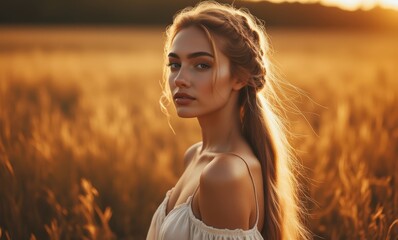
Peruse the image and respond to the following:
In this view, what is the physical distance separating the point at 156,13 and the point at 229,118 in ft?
131

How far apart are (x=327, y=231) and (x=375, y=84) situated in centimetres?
458

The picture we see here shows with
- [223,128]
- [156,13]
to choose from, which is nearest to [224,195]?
[223,128]

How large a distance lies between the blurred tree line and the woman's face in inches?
1381

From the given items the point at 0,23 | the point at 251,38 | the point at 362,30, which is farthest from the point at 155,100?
the point at 362,30

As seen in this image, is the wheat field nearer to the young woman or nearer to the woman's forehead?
the young woman

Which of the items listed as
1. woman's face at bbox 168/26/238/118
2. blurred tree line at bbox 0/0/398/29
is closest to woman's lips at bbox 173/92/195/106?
woman's face at bbox 168/26/238/118

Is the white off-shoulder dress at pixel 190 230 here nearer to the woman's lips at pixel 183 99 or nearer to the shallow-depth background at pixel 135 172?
the woman's lips at pixel 183 99

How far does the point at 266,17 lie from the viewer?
41.4m

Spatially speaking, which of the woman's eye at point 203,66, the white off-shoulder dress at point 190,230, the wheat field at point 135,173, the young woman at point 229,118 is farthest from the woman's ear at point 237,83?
the wheat field at point 135,173

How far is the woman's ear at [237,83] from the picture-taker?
75.1 inches

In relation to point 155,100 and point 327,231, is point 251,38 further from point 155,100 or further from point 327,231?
point 155,100

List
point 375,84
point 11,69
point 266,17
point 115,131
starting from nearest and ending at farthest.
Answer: point 115,131
point 375,84
point 11,69
point 266,17

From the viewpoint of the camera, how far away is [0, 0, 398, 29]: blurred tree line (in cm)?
3706

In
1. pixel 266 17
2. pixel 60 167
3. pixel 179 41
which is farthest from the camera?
pixel 266 17
